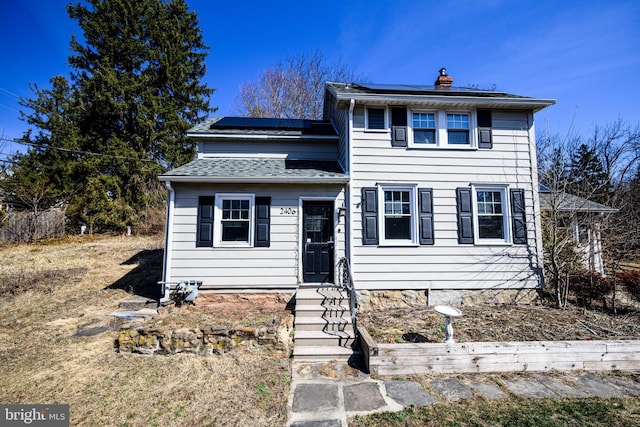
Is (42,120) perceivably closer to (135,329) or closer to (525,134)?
(135,329)

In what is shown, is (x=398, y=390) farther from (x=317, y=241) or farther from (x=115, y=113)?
Result: (x=115, y=113)

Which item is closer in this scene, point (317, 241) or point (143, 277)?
point (317, 241)

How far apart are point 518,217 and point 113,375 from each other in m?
9.29

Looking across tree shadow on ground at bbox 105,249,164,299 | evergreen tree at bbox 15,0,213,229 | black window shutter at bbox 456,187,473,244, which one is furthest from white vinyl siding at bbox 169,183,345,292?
evergreen tree at bbox 15,0,213,229

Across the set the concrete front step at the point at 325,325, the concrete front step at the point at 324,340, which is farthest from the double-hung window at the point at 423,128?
the concrete front step at the point at 324,340

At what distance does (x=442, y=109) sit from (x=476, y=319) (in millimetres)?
5329

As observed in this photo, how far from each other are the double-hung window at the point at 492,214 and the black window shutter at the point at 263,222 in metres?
5.45

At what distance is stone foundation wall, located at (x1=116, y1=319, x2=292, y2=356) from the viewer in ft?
16.1

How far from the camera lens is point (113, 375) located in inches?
166

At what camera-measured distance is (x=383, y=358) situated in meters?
4.48

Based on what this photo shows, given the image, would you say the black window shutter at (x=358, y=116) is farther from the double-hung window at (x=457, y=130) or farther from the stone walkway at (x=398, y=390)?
the stone walkway at (x=398, y=390)

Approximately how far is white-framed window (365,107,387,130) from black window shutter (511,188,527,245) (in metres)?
3.94

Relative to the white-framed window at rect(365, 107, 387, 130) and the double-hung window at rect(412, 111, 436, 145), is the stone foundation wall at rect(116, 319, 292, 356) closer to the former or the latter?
the white-framed window at rect(365, 107, 387, 130)
